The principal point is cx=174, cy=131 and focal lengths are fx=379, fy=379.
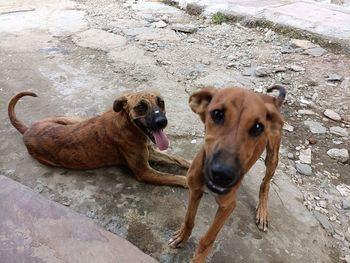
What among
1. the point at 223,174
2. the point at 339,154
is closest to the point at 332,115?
the point at 339,154

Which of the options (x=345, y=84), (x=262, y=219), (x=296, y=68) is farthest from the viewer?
(x=296, y=68)

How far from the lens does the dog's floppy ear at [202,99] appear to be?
8.02 ft

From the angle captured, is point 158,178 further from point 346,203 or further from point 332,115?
point 332,115

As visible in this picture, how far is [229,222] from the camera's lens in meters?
3.05

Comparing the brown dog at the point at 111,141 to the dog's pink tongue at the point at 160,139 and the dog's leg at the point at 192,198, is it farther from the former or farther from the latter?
the dog's leg at the point at 192,198

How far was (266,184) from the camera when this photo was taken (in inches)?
125

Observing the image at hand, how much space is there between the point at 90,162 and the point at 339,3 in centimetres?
698

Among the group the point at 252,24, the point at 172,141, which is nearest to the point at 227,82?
the point at 172,141

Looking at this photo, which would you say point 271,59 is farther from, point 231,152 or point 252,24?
point 231,152

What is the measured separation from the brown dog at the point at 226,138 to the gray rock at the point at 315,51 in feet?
11.8

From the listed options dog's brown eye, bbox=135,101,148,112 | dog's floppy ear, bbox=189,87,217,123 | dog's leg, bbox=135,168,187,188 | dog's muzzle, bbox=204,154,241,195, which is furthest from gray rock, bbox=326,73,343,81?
dog's muzzle, bbox=204,154,241,195

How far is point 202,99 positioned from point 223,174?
693 millimetres

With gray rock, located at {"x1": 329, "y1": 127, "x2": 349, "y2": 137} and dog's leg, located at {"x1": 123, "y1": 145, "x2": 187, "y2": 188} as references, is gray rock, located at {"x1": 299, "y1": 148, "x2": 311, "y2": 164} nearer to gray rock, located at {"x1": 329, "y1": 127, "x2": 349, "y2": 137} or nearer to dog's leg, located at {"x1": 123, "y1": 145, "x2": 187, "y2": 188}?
gray rock, located at {"x1": 329, "y1": 127, "x2": 349, "y2": 137}

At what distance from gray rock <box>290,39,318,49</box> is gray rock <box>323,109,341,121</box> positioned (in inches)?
70.0
